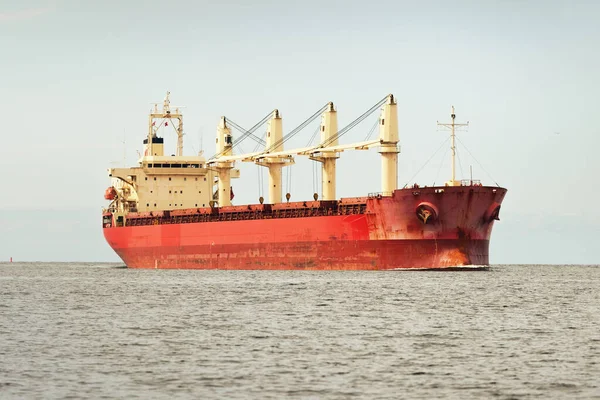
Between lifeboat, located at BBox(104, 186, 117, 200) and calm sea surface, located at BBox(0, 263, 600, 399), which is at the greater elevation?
lifeboat, located at BBox(104, 186, 117, 200)

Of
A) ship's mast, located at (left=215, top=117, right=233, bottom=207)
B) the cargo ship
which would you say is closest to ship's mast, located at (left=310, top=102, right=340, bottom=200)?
the cargo ship

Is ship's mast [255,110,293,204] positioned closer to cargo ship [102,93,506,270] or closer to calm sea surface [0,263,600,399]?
cargo ship [102,93,506,270]

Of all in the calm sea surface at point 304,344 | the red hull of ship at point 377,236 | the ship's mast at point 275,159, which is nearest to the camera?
the calm sea surface at point 304,344

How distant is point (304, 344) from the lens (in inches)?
758

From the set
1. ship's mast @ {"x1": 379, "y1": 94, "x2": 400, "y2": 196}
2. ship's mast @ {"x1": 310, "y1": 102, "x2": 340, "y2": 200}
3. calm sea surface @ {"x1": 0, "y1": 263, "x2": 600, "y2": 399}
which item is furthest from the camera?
ship's mast @ {"x1": 310, "y1": 102, "x2": 340, "y2": 200}

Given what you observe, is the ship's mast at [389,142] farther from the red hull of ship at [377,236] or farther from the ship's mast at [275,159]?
the ship's mast at [275,159]

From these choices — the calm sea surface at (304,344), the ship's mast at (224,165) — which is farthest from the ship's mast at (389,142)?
the ship's mast at (224,165)

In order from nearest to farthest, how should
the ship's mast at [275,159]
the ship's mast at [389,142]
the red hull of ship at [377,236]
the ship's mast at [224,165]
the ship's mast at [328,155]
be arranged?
the red hull of ship at [377,236], the ship's mast at [389,142], the ship's mast at [328,155], the ship's mast at [275,159], the ship's mast at [224,165]

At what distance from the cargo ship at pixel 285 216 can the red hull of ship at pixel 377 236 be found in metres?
0.05

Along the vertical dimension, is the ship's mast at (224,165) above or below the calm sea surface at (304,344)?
above

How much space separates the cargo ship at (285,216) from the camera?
39.7m

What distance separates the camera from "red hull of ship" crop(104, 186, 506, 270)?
39.3 m

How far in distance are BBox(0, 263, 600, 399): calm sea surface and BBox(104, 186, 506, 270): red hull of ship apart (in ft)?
20.7

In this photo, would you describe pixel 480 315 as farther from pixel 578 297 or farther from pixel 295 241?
pixel 295 241
